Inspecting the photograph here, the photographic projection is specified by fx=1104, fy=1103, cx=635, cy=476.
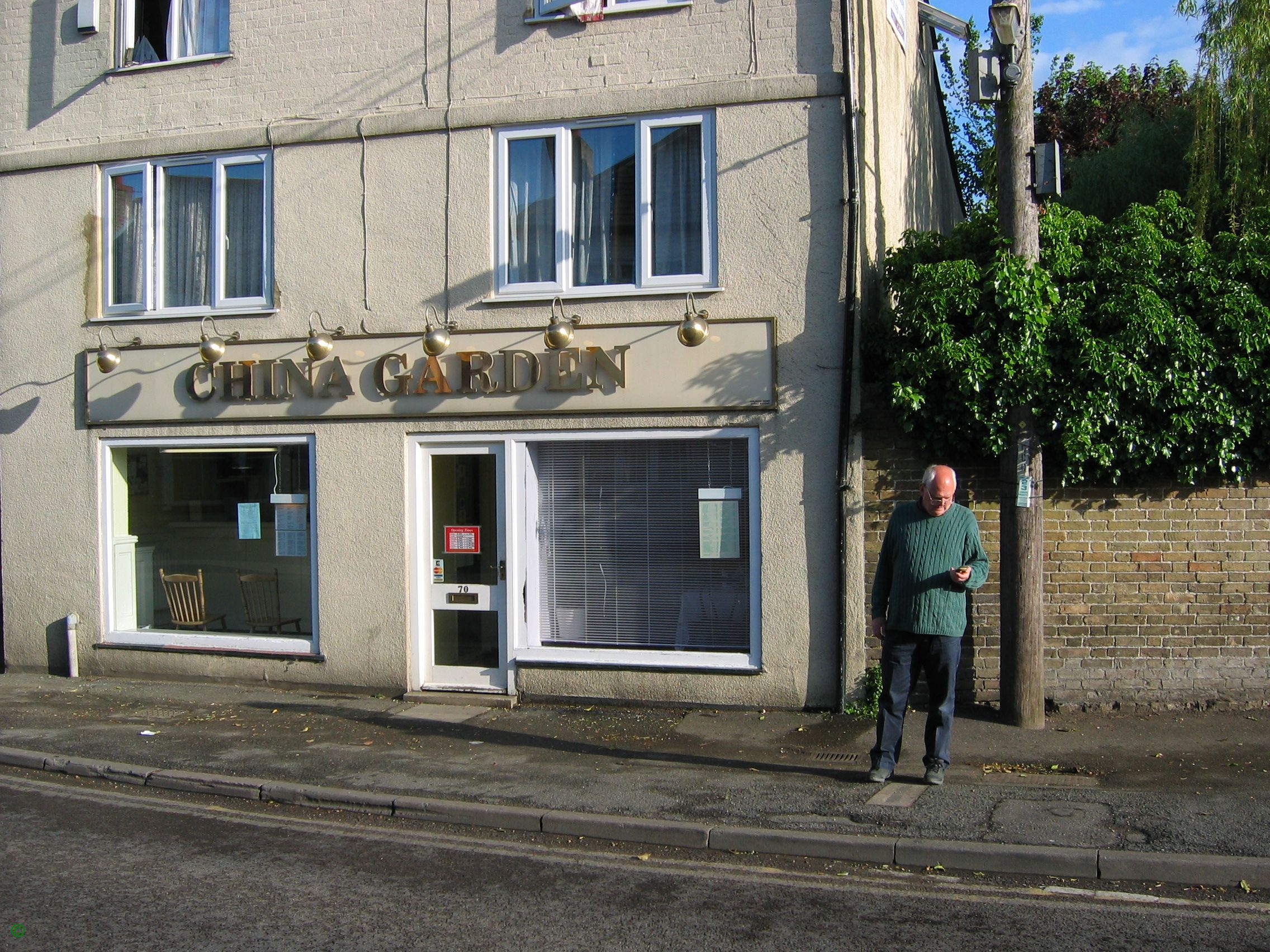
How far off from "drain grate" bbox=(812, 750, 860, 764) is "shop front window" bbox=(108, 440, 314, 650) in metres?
5.21

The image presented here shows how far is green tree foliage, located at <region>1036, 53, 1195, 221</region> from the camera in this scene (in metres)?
14.4

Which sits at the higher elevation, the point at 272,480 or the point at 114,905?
the point at 272,480

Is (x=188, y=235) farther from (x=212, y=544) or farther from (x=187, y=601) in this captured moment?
(x=187, y=601)

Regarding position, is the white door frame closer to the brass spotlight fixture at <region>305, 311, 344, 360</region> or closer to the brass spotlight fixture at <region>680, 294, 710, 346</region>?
the brass spotlight fixture at <region>305, 311, 344, 360</region>

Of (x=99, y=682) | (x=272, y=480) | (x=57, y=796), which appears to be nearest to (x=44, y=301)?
(x=272, y=480)

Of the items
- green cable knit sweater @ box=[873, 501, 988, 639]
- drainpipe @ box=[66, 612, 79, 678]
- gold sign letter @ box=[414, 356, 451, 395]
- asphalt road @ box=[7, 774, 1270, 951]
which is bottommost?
asphalt road @ box=[7, 774, 1270, 951]

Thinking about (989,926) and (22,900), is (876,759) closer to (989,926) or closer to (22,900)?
(989,926)

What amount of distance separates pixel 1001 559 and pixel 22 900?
6.74 metres

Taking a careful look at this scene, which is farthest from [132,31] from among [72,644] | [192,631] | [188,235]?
[72,644]

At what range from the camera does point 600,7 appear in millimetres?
9758

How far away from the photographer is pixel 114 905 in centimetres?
530

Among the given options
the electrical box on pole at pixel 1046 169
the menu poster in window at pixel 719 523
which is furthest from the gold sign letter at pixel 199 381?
the electrical box on pole at pixel 1046 169

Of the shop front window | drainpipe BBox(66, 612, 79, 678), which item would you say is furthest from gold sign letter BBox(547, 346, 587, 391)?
drainpipe BBox(66, 612, 79, 678)

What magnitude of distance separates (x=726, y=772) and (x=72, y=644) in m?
7.27
